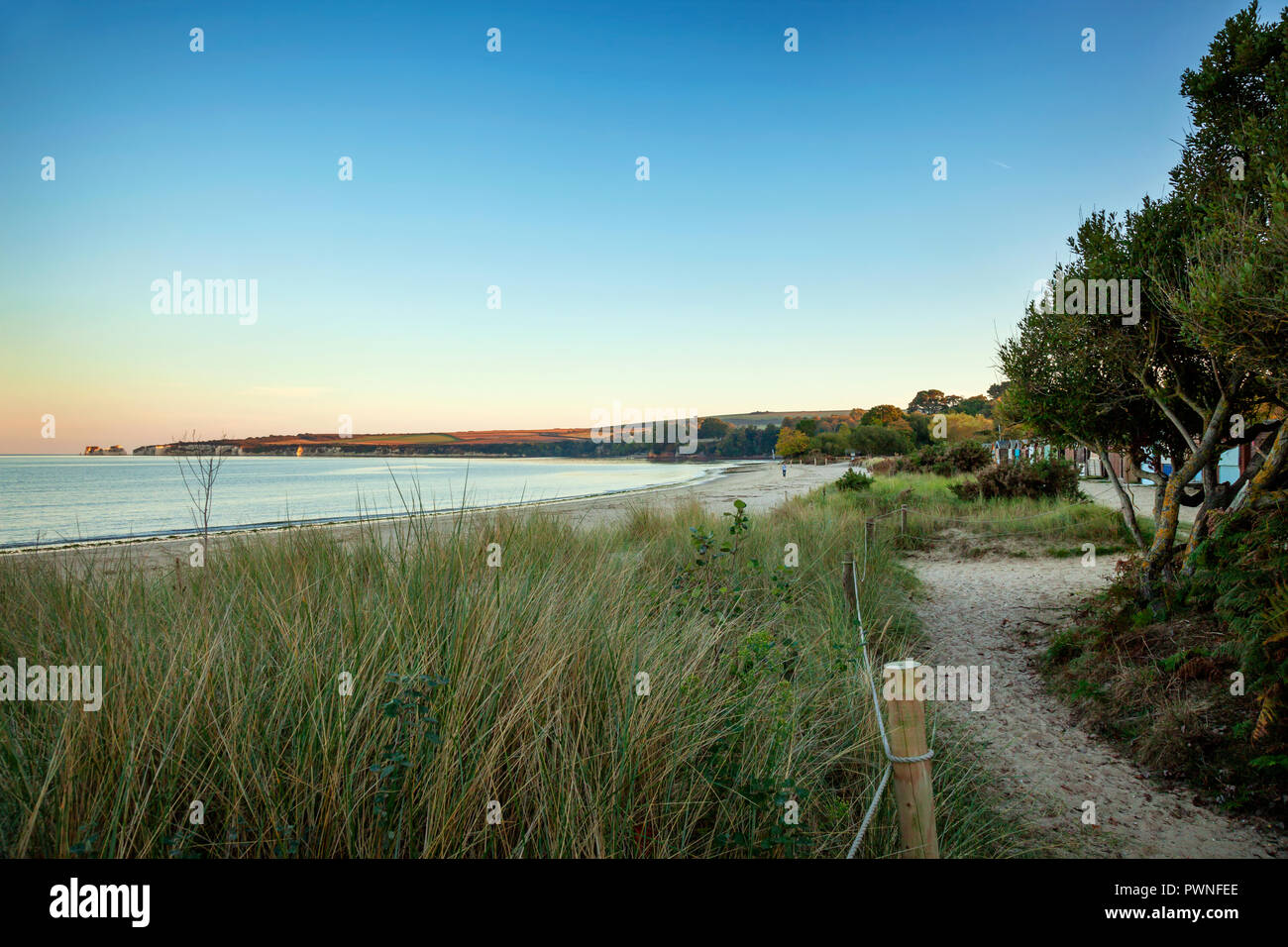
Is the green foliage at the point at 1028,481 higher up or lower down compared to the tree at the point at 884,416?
lower down

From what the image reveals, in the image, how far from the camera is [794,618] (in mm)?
5887

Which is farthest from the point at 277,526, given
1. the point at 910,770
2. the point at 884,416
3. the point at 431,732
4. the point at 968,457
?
the point at 884,416

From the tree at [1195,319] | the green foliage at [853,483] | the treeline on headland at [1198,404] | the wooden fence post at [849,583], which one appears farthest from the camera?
the green foliage at [853,483]

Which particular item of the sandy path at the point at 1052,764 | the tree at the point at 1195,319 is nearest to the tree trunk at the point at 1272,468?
the tree at the point at 1195,319

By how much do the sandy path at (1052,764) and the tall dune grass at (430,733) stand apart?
1.92 ft

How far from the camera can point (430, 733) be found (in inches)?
89.0

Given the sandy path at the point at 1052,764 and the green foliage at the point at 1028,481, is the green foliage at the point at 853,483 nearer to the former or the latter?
the green foliage at the point at 1028,481

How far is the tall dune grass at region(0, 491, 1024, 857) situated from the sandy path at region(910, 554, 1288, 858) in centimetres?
59

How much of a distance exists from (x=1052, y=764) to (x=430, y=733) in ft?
14.5

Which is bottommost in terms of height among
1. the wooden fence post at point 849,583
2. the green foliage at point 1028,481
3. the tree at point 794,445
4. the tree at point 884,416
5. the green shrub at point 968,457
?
the wooden fence post at point 849,583

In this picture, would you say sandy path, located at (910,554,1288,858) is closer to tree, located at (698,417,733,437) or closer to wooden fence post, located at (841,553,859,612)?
wooden fence post, located at (841,553,859,612)

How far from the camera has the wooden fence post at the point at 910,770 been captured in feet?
6.91
